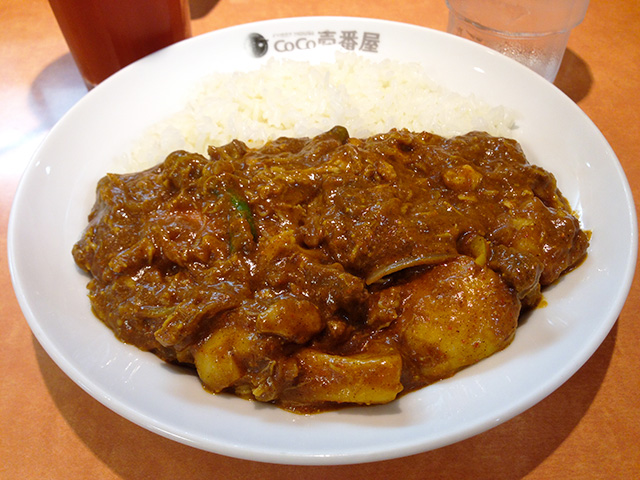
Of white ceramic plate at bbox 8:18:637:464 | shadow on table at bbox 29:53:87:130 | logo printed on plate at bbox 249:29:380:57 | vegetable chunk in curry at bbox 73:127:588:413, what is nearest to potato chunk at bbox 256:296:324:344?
vegetable chunk in curry at bbox 73:127:588:413

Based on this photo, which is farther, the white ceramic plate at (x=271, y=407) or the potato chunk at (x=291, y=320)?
the potato chunk at (x=291, y=320)

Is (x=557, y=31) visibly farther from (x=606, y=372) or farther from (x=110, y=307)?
(x=110, y=307)

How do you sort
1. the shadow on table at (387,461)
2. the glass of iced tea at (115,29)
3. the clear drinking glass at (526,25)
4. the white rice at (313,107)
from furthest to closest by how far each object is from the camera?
1. the clear drinking glass at (526,25)
2. the glass of iced tea at (115,29)
3. the white rice at (313,107)
4. the shadow on table at (387,461)

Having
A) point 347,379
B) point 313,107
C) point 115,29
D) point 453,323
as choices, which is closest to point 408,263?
point 453,323

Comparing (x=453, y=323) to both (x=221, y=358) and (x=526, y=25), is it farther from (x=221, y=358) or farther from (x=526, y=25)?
(x=526, y=25)

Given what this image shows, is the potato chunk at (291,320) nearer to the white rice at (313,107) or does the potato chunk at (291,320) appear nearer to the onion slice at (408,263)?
the onion slice at (408,263)

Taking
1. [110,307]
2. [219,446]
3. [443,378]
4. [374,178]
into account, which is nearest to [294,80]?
[374,178]

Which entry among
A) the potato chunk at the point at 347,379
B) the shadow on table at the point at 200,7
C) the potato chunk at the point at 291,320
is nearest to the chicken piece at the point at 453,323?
the potato chunk at the point at 347,379
